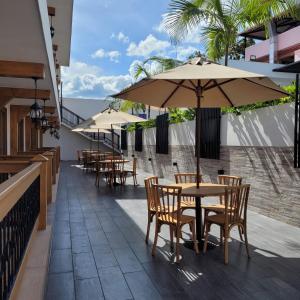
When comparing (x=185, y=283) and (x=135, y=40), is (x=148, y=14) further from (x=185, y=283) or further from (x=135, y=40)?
(x=185, y=283)

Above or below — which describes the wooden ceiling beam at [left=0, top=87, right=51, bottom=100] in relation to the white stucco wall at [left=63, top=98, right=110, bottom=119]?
below

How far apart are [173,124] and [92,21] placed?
525 cm

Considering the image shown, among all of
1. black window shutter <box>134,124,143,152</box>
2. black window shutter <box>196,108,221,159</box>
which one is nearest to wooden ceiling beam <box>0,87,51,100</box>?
black window shutter <box>196,108,221,159</box>

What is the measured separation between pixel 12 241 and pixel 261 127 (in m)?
4.95

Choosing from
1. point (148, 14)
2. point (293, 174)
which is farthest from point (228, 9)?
point (148, 14)

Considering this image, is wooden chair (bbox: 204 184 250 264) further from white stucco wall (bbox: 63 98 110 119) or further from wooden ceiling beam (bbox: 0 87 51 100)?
white stucco wall (bbox: 63 98 110 119)

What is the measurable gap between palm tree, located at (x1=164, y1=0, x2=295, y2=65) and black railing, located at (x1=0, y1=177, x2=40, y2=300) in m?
5.67

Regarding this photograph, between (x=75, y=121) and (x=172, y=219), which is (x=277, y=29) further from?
(x=172, y=219)

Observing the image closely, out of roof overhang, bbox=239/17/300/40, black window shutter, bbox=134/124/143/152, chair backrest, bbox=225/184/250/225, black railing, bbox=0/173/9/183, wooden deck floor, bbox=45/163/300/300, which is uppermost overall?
roof overhang, bbox=239/17/300/40

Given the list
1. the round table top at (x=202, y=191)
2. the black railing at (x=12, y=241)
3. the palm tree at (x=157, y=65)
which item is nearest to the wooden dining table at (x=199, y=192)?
the round table top at (x=202, y=191)

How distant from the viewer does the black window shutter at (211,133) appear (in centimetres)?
764

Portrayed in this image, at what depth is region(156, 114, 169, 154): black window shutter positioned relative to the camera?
37.2 ft

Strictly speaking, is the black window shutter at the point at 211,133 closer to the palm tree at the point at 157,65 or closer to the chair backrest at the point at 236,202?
the palm tree at the point at 157,65

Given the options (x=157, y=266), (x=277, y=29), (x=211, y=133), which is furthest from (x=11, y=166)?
(x=277, y=29)
